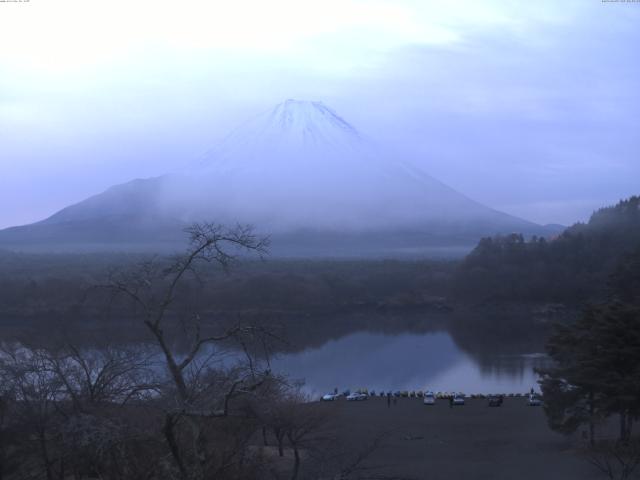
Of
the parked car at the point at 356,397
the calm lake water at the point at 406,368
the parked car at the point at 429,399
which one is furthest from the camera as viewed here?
the calm lake water at the point at 406,368

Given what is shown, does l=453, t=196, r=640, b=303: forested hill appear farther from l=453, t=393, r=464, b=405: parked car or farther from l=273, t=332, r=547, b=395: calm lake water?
l=453, t=393, r=464, b=405: parked car

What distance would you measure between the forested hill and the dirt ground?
1943 centimetres

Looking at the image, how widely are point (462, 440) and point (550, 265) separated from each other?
25.6 m

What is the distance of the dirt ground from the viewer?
7.11 metres

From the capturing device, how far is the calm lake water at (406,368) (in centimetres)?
1372

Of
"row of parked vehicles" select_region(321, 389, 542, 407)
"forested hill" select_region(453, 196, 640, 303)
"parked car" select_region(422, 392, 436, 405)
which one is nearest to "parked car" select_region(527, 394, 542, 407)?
"row of parked vehicles" select_region(321, 389, 542, 407)

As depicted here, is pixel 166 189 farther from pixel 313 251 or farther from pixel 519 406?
pixel 519 406

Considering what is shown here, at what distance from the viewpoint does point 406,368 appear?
1572 cm

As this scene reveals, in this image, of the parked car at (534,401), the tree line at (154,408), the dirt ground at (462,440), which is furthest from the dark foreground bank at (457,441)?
the tree line at (154,408)

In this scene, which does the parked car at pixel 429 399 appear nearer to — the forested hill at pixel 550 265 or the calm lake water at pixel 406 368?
the calm lake water at pixel 406 368

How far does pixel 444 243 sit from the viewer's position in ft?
189

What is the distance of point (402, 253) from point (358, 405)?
4413cm

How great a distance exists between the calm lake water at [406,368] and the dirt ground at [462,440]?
179 cm

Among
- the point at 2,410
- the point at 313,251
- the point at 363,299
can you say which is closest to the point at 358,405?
the point at 2,410
